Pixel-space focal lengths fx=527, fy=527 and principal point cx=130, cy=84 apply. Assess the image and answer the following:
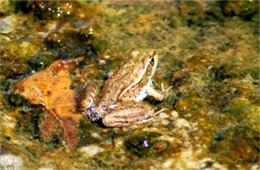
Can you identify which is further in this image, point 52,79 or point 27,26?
point 27,26

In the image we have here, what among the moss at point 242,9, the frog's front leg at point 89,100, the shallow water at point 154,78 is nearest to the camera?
the shallow water at point 154,78

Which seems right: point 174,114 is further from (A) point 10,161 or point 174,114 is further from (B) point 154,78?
(A) point 10,161

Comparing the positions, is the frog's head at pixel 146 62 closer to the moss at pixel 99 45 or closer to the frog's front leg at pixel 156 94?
the frog's front leg at pixel 156 94

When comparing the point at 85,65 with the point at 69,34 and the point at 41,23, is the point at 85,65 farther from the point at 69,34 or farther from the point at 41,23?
the point at 41,23

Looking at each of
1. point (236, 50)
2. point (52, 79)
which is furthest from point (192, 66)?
point (52, 79)

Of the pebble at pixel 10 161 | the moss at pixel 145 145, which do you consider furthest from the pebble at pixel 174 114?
the pebble at pixel 10 161

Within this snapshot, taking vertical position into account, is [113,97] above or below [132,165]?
above

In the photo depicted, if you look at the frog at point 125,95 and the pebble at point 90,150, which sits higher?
the frog at point 125,95
